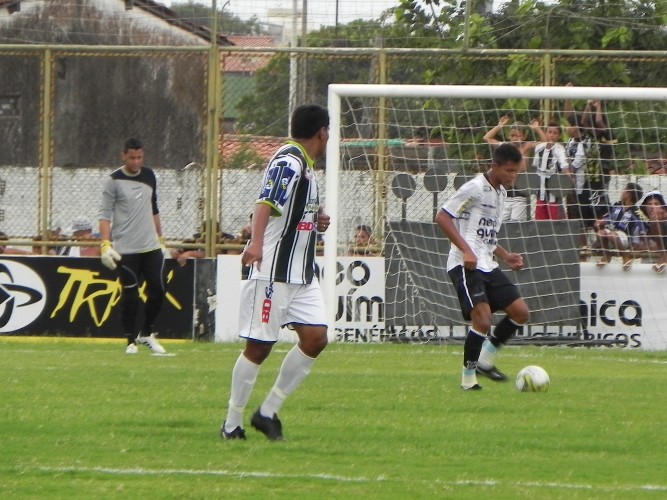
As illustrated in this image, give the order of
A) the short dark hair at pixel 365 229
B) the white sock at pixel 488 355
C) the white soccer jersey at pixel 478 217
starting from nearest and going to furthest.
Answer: the white soccer jersey at pixel 478 217
the white sock at pixel 488 355
the short dark hair at pixel 365 229

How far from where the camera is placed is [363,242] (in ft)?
54.4

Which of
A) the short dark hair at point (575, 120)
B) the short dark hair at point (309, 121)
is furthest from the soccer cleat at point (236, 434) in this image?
the short dark hair at point (575, 120)

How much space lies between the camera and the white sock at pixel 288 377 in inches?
327

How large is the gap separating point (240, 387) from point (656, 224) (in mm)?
8868

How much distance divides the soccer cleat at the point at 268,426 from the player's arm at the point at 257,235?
948 millimetres

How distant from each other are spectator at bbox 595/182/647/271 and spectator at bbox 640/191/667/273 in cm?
8

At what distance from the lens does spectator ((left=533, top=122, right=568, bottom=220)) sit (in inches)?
632

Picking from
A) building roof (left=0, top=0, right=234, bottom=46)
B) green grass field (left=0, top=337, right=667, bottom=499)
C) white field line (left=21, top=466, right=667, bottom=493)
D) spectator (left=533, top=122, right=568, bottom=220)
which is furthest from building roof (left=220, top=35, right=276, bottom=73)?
white field line (left=21, top=466, right=667, bottom=493)

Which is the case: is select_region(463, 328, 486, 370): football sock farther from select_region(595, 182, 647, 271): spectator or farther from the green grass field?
select_region(595, 182, 647, 271): spectator

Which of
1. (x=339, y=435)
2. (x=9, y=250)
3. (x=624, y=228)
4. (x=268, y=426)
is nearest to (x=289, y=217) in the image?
(x=268, y=426)

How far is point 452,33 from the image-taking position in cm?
1850

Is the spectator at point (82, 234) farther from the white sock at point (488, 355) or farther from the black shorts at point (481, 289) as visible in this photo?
the black shorts at point (481, 289)

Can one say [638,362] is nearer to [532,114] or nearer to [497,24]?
[532,114]

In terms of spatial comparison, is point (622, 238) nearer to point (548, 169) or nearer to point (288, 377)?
point (548, 169)
